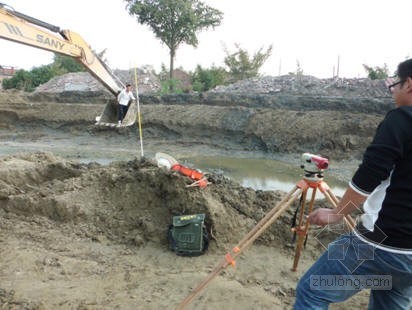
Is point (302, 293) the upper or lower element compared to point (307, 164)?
lower

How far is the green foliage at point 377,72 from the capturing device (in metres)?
19.8

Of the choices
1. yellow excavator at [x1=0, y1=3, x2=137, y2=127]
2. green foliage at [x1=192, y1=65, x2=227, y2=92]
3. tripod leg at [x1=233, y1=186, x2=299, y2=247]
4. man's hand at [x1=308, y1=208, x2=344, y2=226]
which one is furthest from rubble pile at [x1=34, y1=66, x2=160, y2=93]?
man's hand at [x1=308, y1=208, x2=344, y2=226]

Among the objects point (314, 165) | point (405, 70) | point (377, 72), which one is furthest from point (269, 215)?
point (377, 72)

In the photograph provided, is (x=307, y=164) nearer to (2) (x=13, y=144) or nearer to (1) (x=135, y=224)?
(1) (x=135, y=224)

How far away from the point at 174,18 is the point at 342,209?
2213 centimetres

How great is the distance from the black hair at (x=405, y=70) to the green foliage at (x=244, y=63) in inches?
998

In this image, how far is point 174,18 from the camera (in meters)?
22.0

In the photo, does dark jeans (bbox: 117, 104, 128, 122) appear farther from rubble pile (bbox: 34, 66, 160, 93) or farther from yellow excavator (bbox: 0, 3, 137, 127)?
rubble pile (bbox: 34, 66, 160, 93)

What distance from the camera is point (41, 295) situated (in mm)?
3057

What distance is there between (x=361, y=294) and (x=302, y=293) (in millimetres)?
1986

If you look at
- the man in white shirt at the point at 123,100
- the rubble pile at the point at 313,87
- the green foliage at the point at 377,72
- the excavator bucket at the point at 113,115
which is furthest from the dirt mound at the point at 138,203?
the green foliage at the point at 377,72

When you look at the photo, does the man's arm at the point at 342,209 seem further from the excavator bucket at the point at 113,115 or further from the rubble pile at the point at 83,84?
the rubble pile at the point at 83,84

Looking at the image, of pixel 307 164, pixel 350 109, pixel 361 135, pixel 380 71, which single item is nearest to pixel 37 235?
pixel 307 164

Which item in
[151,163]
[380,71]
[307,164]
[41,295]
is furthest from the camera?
[380,71]
